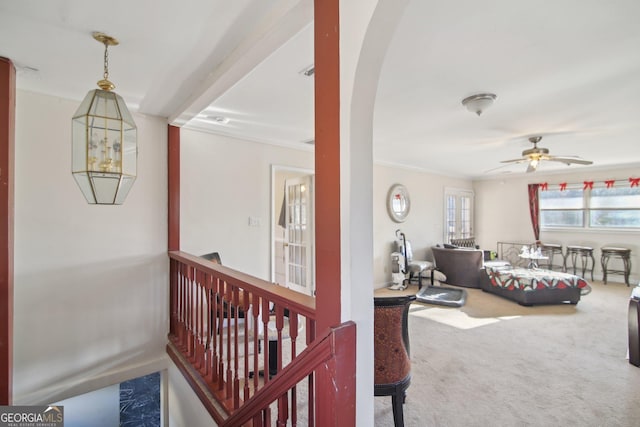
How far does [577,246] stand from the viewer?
6.21m

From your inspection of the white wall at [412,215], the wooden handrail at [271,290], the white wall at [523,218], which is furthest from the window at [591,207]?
the wooden handrail at [271,290]

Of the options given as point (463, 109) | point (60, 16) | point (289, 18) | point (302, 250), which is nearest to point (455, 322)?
point (302, 250)

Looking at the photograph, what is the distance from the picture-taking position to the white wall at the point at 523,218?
5.79 meters

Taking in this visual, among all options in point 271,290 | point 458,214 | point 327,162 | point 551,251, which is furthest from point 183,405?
point 551,251

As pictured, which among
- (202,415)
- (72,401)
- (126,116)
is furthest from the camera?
(72,401)

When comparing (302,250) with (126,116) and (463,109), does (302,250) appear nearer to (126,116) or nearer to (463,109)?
(463,109)

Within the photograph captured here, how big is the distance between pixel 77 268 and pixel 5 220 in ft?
2.52

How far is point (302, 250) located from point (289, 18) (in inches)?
139

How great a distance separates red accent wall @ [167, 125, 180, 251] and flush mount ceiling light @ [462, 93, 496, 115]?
107 inches

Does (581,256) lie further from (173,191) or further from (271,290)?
(173,191)

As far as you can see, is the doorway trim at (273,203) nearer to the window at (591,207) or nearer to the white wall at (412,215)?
the white wall at (412,215)

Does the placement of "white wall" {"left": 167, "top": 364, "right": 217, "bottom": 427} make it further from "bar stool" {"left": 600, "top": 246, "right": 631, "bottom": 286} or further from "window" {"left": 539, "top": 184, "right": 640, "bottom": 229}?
"window" {"left": 539, "top": 184, "right": 640, "bottom": 229}

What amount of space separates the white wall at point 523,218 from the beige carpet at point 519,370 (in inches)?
102

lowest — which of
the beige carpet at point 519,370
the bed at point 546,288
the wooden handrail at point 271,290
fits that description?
the beige carpet at point 519,370
